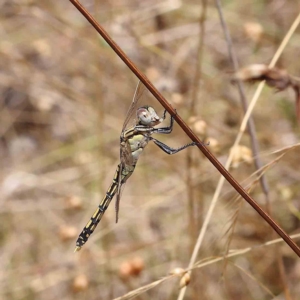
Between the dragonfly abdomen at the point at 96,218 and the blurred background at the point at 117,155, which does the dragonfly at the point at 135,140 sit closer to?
the dragonfly abdomen at the point at 96,218

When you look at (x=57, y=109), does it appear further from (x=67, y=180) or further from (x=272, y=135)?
(x=272, y=135)

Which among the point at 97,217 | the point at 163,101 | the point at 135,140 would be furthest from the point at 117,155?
the point at 163,101

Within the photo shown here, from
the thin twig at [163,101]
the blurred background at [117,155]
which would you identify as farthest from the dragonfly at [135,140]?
the thin twig at [163,101]

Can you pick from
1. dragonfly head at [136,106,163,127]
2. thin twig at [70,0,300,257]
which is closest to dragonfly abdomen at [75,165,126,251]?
dragonfly head at [136,106,163,127]

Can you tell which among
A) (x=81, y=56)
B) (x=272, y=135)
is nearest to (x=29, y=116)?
(x=81, y=56)

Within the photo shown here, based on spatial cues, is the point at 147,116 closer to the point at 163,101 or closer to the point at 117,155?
the point at 163,101
